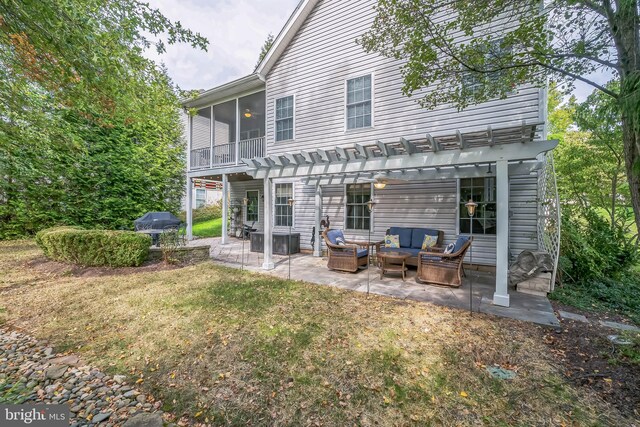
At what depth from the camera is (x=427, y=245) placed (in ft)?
22.3

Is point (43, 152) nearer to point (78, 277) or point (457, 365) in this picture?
point (78, 277)

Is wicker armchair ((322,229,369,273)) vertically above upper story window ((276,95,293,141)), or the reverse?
upper story window ((276,95,293,141))

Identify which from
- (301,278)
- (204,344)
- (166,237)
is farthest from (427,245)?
(166,237)

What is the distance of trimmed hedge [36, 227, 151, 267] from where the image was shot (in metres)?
6.68

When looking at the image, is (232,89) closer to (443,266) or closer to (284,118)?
(284,118)

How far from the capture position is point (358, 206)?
28.2 feet

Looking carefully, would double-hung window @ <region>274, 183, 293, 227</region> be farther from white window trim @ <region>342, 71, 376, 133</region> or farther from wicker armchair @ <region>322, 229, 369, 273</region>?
wicker armchair @ <region>322, 229, 369, 273</region>

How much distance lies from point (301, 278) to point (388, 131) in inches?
195

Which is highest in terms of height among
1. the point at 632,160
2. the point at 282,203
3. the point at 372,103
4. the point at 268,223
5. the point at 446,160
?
the point at 372,103

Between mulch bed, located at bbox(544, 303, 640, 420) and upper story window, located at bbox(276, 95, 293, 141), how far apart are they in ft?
28.7

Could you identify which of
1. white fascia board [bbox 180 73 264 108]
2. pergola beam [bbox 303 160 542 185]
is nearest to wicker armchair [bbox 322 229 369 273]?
pergola beam [bbox 303 160 542 185]

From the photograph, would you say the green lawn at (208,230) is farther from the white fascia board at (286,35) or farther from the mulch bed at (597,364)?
the mulch bed at (597,364)

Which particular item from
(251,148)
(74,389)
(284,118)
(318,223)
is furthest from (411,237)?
(251,148)

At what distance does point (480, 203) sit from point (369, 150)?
3523mm
